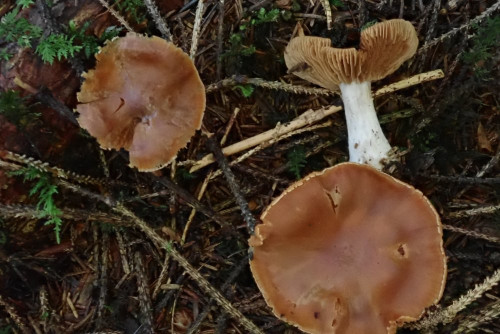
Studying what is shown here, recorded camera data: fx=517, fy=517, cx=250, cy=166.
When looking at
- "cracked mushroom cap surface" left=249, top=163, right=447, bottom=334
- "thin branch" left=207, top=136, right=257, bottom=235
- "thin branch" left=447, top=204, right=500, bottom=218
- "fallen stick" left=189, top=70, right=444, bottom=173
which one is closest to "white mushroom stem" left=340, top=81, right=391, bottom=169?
"fallen stick" left=189, top=70, right=444, bottom=173

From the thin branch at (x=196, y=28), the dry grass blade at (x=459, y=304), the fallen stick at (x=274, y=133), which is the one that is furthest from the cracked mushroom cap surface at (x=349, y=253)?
the thin branch at (x=196, y=28)

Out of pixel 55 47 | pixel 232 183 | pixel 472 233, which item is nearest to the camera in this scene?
pixel 55 47

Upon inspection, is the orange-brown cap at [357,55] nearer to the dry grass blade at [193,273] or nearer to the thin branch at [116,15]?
the thin branch at [116,15]

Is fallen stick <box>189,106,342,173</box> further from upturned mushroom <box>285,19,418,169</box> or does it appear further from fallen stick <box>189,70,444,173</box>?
upturned mushroom <box>285,19,418,169</box>

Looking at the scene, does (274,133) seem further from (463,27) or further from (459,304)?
(459,304)

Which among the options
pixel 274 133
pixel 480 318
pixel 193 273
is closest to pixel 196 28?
pixel 274 133

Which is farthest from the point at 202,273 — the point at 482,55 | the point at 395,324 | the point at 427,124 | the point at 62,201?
the point at 482,55

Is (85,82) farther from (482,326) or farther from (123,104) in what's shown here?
(482,326)
